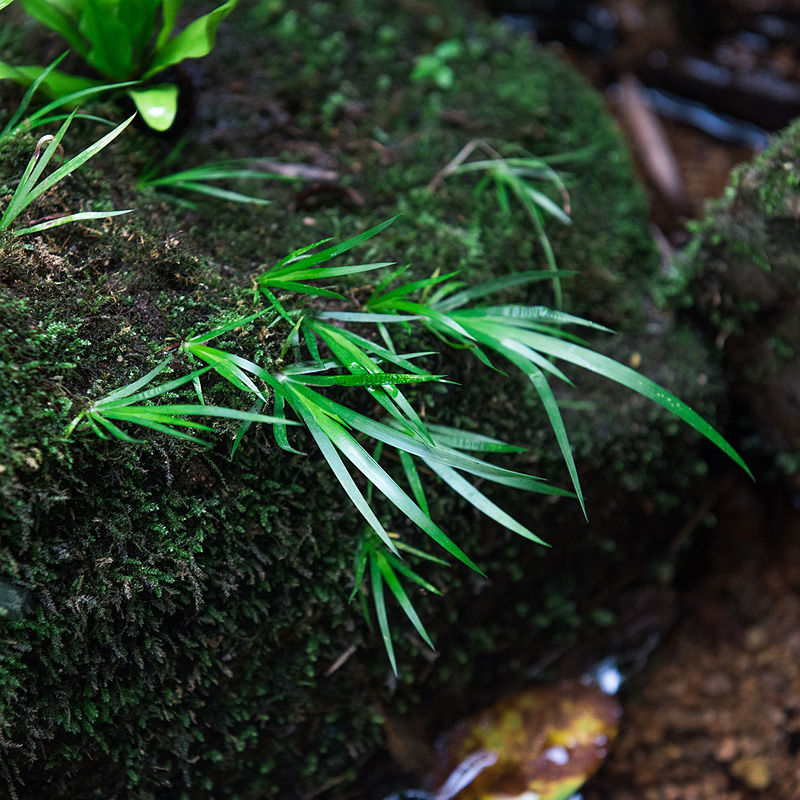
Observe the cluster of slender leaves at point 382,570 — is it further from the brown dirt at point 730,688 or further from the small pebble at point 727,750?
the small pebble at point 727,750

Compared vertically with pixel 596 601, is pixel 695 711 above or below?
below

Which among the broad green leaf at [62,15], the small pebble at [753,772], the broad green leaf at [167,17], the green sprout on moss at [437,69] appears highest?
the broad green leaf at [62,15]

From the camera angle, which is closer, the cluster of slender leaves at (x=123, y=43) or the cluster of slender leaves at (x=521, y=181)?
the cluster of slender leaves at (x=123, y=43)

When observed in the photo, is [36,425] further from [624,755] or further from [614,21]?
[614,21]

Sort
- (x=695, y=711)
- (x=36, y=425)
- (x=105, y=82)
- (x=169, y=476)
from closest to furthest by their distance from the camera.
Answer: (x=36, y=425) < (x=169, y=476) < (x=105, y=82) < (x=695, y=711)

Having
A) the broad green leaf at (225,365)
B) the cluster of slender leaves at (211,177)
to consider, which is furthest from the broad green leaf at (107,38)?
the broad green leaf at (225,365)

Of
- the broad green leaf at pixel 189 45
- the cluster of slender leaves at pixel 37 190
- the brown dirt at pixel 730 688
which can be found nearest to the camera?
the cluster of slender leaves at pixel 37 190

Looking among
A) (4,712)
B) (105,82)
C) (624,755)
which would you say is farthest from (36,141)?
(624,755)
